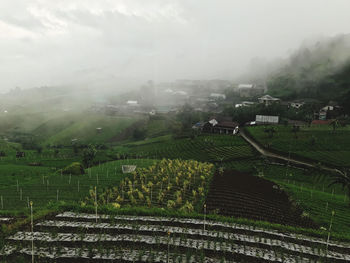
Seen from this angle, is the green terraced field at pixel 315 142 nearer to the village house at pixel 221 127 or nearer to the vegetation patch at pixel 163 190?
the village house at pixel 221 127

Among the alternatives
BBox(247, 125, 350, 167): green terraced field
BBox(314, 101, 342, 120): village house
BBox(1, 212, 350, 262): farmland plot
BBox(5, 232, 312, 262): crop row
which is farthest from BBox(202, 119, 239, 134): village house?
BBox(5, 232, 312, 262): crop row

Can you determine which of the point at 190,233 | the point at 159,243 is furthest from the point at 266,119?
the point at 159,243

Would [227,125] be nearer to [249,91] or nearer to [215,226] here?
[215,226]

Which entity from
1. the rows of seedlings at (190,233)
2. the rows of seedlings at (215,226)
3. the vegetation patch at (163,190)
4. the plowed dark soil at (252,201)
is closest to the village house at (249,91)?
the vegetation patch at (163,190)

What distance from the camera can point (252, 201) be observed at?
24359 millimetres

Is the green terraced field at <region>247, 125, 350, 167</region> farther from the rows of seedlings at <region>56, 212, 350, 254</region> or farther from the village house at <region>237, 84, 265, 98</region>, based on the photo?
the village house at <region>237, 84, 265, 98</region>

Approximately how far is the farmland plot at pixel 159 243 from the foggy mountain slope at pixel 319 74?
110961 mm

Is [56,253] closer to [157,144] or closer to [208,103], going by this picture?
[157,144]

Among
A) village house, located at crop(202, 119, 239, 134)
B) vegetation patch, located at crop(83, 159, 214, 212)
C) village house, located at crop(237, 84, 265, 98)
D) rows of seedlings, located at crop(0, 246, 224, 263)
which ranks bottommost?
vegetation patch, located at crop(83, 159, 214, 212)

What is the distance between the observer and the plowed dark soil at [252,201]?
20625mm

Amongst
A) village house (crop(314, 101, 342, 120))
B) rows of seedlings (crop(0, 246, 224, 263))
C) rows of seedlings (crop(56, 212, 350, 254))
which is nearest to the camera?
rows of seedlings (crop(0, 246, 224, 263))

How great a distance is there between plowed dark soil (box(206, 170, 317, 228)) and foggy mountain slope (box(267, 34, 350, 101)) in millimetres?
96112

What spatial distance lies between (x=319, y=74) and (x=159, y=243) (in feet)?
484

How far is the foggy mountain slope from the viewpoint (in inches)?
4616
